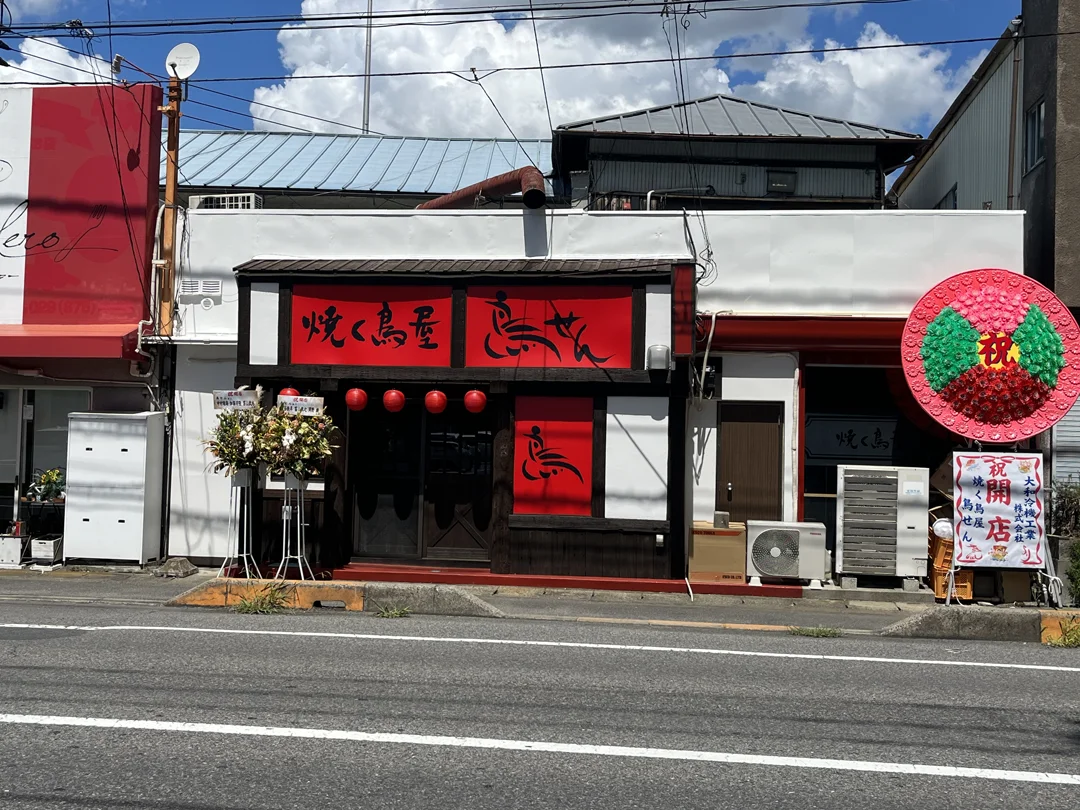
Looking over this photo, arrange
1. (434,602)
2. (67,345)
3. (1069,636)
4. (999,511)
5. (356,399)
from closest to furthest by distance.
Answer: (1069,636), (434,602), (999,511), (356,399), (67,345)

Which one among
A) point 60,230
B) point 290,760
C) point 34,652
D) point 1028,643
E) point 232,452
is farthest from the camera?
point 60,230

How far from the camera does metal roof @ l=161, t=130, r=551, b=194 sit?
22250 millimetres

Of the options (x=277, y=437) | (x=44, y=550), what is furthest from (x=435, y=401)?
(x=44, y=550)

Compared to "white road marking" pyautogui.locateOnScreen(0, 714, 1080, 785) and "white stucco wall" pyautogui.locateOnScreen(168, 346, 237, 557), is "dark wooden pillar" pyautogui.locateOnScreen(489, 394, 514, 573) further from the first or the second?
"white road marking" pyautogui.locateOnScreen(0, 714, 1080, 785)

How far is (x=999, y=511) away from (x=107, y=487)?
11.7 meters

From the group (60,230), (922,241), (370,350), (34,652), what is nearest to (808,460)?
(922,241)

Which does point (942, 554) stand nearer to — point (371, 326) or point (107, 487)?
point (371, 326)

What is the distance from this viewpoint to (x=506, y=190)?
52.1 feet

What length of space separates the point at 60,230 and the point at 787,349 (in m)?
10.7

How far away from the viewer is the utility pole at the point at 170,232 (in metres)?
14.4

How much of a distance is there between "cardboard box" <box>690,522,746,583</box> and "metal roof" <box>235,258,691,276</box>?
3543 mm

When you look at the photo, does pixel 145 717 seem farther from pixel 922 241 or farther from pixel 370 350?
pixel 922 241

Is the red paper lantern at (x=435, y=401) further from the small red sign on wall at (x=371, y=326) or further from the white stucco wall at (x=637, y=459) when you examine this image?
the white stucco wall at (x=637, y=459)

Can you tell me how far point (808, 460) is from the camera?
48.6 feet
